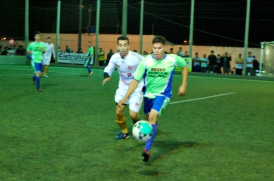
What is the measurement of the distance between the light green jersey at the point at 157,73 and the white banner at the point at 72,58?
25194 mm

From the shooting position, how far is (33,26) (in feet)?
117

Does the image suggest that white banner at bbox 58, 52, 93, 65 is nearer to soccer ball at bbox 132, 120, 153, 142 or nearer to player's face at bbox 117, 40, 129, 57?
player's face at bbox 117, 40, 129, 57

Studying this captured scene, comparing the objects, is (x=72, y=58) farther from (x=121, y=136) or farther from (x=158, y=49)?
(x=158, y=49)

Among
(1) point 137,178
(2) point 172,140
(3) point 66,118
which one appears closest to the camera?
(1) point 137,178

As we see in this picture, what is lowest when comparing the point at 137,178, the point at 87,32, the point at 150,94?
the point at 137,178

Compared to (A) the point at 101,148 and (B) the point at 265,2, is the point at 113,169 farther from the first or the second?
(B) the point at 265,2

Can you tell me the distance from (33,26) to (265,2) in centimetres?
1977

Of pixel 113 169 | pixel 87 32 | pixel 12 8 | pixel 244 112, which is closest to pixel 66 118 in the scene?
pixel 113 169

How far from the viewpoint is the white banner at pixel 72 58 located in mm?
31062

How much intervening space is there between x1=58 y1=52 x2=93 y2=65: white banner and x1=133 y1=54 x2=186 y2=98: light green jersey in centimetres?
2519

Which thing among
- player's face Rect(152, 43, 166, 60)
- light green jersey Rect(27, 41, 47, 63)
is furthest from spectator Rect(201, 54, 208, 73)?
player's face Rect(152, 43, 166, 60)

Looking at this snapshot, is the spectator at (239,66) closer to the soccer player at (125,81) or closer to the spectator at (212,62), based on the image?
the spectator at (212,62)

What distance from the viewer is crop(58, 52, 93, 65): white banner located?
31.1 m

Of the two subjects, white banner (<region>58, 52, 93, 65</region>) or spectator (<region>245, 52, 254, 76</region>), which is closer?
spectator (<region>245, 52, 254, 76</region>)
